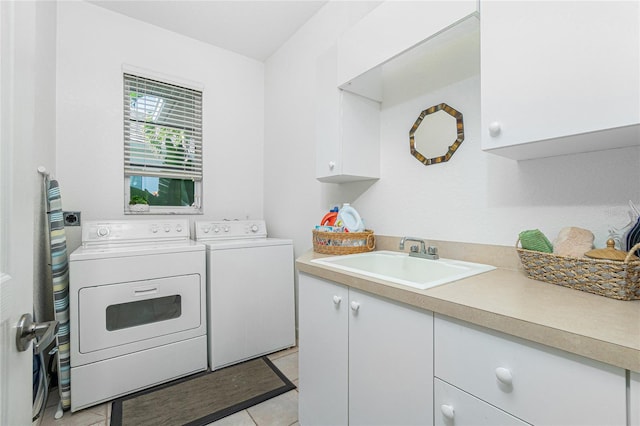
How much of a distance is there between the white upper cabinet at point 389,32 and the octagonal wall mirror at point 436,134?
1.25ft

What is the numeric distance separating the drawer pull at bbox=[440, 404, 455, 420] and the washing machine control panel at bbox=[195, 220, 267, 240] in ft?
6.72

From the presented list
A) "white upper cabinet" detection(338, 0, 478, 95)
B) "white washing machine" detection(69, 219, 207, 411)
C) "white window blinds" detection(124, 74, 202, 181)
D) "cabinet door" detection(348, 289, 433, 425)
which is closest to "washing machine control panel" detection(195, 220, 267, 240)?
"white washing machine" detection(69, 219, 207, 411)

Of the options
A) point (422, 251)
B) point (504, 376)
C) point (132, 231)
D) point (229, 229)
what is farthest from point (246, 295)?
point (504, 376)

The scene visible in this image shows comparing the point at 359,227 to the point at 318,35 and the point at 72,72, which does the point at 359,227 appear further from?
the point at 72,72

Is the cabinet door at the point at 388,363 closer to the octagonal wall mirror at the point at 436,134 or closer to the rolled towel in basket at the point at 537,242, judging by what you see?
the rolled towel in basket at the point at 537,242

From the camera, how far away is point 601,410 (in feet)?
1.85

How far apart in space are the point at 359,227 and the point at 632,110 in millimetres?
1248

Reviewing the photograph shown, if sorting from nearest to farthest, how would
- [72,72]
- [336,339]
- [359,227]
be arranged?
[336,339] < [359,227] < [72,72]

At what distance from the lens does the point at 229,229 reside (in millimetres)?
2523

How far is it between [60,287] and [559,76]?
2.53m

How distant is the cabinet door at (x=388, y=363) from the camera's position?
885 mm

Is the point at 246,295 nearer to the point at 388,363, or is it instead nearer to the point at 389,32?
the point at 388,363

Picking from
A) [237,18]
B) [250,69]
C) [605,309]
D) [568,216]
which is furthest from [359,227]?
[250,69]

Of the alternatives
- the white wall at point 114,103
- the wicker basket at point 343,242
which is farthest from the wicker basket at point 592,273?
the white wall at point 114,103
